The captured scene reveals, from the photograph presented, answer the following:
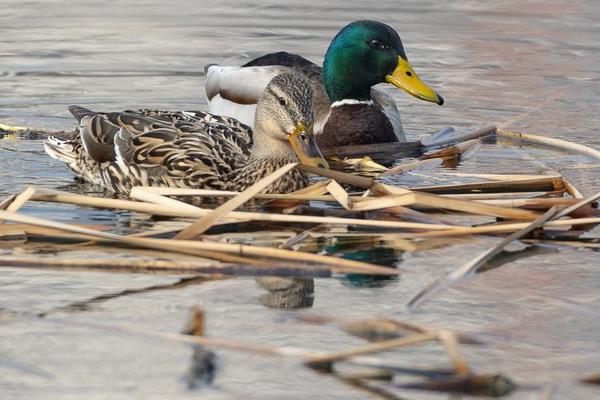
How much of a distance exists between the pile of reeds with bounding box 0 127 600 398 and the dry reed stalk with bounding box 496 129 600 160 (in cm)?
61

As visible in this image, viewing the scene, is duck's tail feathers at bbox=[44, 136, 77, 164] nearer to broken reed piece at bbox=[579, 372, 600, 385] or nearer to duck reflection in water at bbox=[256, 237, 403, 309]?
duck reflection in water at bbox=[256, 237, 403, 309]

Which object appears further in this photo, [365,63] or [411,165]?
[365,63]

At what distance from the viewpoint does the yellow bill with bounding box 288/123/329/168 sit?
690cm

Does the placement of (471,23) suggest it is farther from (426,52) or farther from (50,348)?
(50,348)

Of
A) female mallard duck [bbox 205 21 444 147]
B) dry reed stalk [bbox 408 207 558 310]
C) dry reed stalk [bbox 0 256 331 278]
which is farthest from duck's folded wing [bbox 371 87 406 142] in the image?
dry reed stalk [bbox 0 256 331 278]

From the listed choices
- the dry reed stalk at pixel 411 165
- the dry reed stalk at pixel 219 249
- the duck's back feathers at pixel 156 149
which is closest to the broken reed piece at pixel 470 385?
the dry reed stalk at pixel 219 249

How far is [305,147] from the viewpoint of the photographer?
699 centimetres

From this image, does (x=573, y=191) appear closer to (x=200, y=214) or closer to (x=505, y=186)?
(x=505, y=186)

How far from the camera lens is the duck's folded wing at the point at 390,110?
941 cm

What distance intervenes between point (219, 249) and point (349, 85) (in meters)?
4.18

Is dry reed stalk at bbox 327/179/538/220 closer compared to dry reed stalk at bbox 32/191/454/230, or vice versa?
dry reed stalk at bbox 32/191/454/230

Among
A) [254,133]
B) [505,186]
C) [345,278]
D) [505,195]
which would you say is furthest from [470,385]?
[254,133]

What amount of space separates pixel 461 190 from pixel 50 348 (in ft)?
9.26

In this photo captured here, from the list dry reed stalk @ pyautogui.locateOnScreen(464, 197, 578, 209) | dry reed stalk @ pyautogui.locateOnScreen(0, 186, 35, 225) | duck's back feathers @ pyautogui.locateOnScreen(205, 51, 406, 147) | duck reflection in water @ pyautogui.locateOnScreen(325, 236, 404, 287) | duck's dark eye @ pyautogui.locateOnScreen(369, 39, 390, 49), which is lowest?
duck's back feathers @ pyautogui.locateOnScreen(205, 51, 406, 147)
